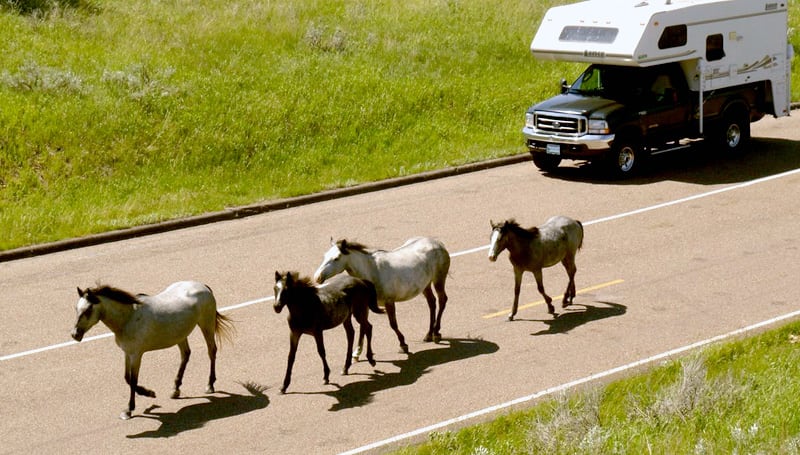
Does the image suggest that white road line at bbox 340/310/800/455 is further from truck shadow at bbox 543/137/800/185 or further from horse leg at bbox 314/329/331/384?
truck shadow at bbox 543/137/800/185

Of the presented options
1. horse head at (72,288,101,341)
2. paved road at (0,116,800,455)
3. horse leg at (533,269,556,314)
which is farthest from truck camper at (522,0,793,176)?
horse head at (72,288,101,341)

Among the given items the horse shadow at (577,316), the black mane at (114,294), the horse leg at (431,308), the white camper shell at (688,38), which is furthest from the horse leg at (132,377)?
the white camper shell at (688,38)

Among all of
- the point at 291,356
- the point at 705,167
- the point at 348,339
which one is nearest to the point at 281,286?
the point at 291,356

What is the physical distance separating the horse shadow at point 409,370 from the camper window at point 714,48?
12724mm

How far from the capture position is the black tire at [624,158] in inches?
993

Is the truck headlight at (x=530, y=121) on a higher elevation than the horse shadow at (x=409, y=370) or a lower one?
higher

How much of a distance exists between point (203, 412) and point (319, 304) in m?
1.79

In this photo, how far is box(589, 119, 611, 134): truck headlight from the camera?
24906mm

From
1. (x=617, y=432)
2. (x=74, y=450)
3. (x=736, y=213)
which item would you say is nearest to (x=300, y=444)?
(x=74, y=450)

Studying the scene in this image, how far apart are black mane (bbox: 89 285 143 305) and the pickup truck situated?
13.2 metres

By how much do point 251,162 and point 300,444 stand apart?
13.4 m

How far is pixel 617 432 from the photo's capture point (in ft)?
40.0

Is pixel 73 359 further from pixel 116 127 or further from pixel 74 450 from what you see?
pixel 116 127

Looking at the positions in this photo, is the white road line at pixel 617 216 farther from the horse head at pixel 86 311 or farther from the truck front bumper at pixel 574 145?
the horse head at pixel 86 311
